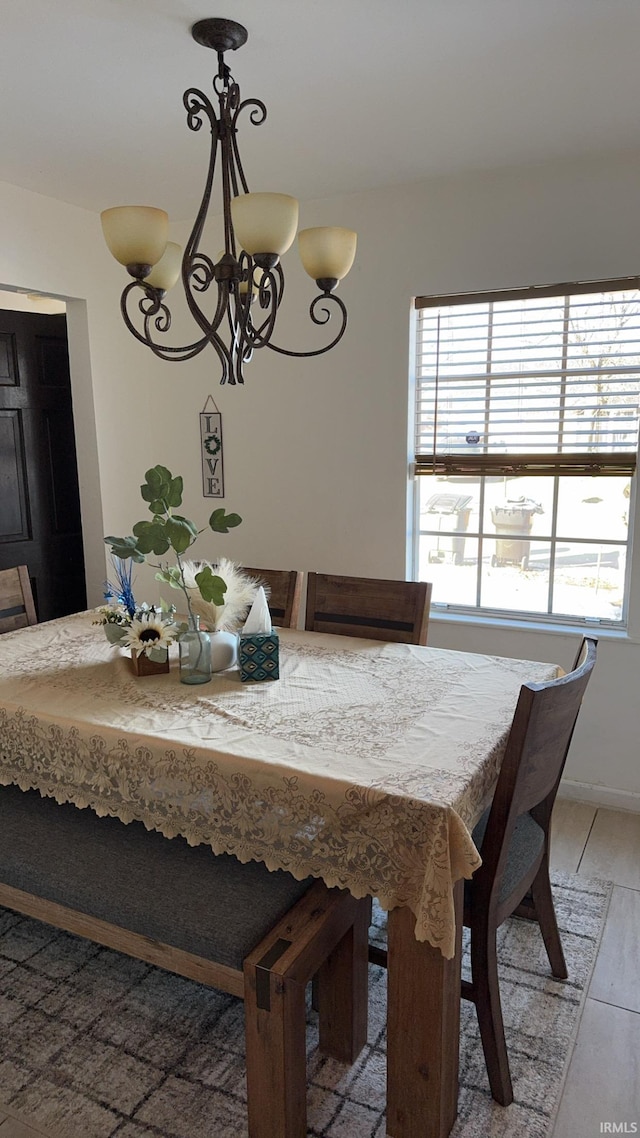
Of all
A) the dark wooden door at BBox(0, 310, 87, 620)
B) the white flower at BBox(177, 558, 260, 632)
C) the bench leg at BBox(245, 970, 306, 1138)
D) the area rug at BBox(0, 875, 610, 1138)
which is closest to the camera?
the bench leg at BBox(245, 970, 306, 1138)

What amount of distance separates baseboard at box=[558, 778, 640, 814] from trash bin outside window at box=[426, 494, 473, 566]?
3.38 feet

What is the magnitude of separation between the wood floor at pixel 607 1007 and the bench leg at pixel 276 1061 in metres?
0.41

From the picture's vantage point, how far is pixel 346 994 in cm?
165

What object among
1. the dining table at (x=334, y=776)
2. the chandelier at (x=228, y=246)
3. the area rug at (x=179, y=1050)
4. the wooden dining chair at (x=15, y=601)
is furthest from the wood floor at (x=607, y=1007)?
the chandelier at (x=228, y=246)

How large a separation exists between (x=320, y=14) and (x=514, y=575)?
6.77 ft

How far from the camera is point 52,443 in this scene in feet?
11.7

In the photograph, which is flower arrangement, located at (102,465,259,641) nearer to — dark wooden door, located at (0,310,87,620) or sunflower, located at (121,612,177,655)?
sunflower, located at (121,612,177,655)

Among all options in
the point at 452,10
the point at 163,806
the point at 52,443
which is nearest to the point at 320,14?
the point at 452,10

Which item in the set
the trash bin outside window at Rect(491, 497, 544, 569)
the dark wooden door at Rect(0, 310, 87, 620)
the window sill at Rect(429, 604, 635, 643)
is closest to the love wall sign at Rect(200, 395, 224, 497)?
the dark wooden door at Rect(0, 310, 87, 620)

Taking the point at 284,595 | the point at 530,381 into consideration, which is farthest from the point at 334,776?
the point at 530,381

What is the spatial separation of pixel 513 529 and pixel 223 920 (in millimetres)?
2058

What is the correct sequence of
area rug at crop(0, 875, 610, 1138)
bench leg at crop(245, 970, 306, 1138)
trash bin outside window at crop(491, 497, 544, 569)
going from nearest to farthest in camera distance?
bench leg at crop(245, 970, 306, 1138)
area rug at crop(0, 875, 610, 1138)
trash bin outside window at crop(491, 497, 544, 569)

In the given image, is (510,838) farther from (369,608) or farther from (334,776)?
(369,608)

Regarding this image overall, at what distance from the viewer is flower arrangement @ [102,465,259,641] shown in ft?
6.26
